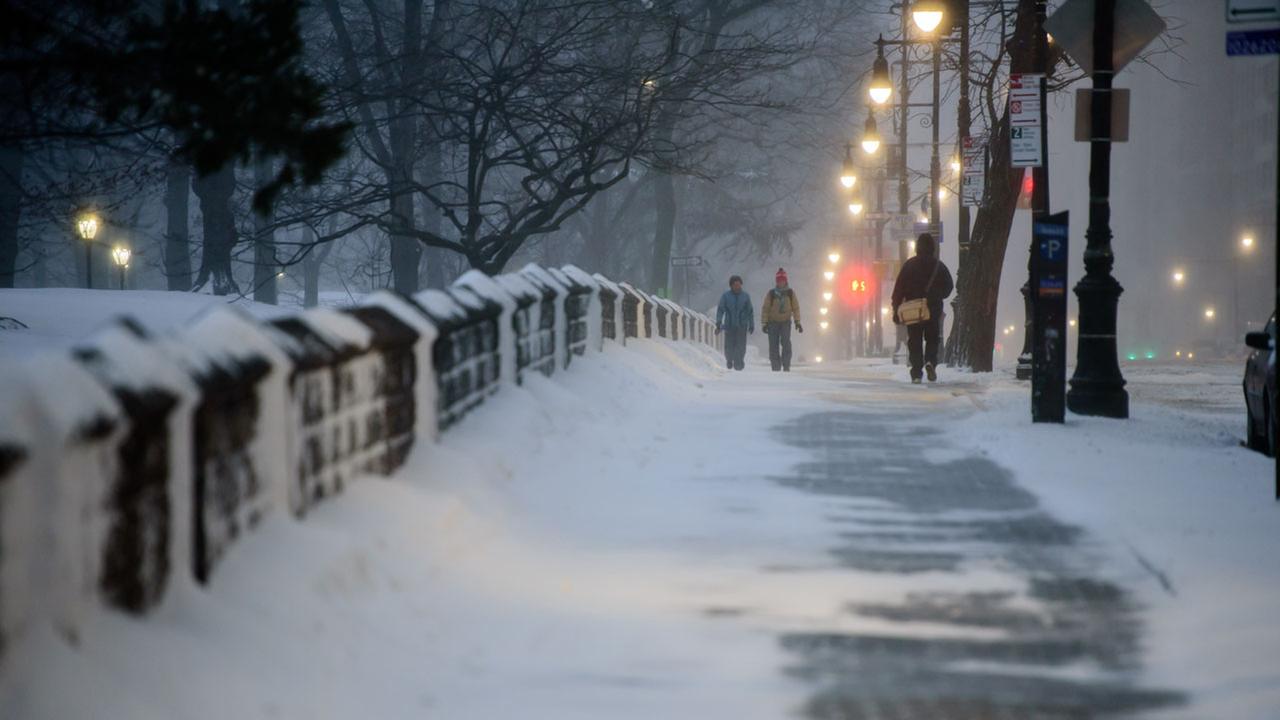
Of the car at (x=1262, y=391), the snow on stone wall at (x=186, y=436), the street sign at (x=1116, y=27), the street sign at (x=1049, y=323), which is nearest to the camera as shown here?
the snow on stone wall at (x=186, y=436)

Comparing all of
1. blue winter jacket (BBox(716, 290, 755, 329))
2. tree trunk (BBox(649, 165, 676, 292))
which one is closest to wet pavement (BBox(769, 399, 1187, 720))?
blue winter jacket (BBox(716, 290, 755, 329))

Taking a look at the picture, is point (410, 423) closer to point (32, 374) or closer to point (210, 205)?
point (32, 374)

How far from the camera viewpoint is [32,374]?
4.52 metres

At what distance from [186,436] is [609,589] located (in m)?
2.51

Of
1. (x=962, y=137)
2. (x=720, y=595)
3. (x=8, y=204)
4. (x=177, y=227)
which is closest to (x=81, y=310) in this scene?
(x=8, y=204)

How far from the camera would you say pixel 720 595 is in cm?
733

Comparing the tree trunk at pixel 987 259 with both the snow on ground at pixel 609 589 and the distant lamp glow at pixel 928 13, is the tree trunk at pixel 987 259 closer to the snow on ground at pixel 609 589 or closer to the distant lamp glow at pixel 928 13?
the distant lamp glow at pixel 928 13

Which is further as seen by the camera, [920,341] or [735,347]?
[735,347]

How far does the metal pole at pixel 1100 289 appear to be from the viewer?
13.9 meters

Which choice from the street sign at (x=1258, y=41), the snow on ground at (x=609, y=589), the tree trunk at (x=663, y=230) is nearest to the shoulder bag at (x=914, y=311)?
the snow on ground at (x=609, y=589)

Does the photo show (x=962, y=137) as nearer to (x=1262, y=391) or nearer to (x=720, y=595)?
(x=1262, y=391)

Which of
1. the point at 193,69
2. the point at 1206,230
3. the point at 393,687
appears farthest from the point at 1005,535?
the point at 1206,230

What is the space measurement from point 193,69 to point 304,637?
2609mm

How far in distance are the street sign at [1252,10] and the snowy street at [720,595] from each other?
2.73 meters
